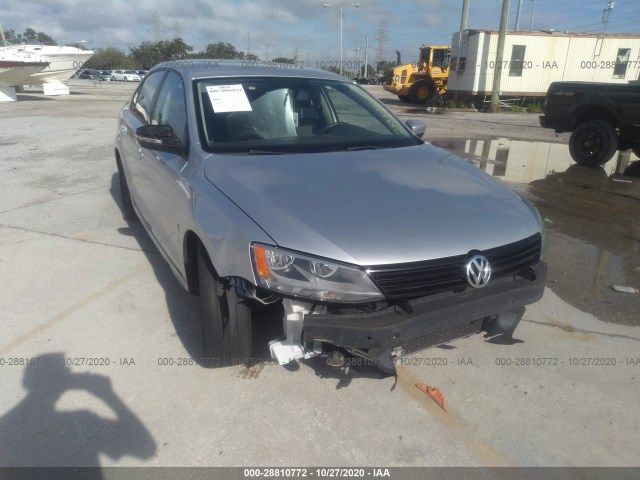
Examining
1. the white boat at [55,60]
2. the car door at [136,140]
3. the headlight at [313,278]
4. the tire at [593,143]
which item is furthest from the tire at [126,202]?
the white boat at [55,60]

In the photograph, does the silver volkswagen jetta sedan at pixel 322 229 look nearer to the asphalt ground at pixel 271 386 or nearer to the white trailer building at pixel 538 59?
the asphalt ground at pixel 271 386

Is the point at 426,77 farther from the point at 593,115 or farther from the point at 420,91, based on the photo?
the point at 593,115

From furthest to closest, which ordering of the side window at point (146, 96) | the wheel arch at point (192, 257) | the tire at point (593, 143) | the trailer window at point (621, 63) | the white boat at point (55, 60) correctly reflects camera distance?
the white boat at point (55, 60), the trailer window at point (621, 63), the tire at point (593, 143), the side window at point (146, 96), the wheel arch at point (192, 257)

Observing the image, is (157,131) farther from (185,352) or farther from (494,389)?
(494,389)

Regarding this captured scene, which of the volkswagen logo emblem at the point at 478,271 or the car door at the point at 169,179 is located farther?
the car door at the point at 169,179

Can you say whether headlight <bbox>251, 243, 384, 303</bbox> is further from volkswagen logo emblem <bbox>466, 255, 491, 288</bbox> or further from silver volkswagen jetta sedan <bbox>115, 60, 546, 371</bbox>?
volkswagen logo emblem <bbox>466, 255, 491, 288</bbox>

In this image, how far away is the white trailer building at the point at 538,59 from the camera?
2173 cm

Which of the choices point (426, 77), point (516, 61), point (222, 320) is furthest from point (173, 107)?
point (426, 77)

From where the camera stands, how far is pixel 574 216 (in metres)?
5.98

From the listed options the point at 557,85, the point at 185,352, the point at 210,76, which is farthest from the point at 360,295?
the point at 557,85

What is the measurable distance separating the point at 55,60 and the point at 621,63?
2729cm

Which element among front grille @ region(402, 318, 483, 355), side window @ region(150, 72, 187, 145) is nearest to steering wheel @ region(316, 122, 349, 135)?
side window @ region(150, 72, 187, 145)

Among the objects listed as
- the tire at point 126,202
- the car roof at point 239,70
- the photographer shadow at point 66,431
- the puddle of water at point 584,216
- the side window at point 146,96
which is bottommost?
the puddle of water at point 584,216

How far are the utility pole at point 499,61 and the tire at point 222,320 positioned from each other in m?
20.7
